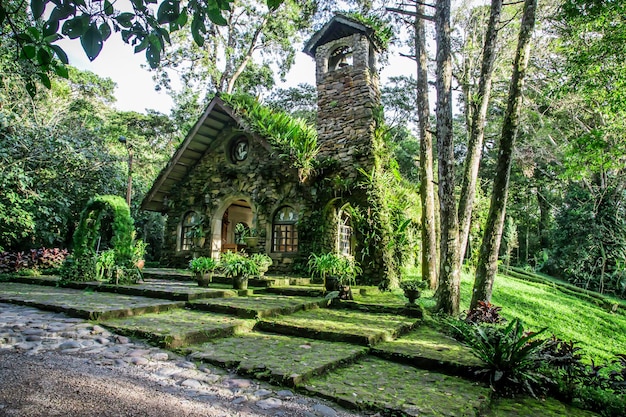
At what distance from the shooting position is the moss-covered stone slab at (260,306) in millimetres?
5617

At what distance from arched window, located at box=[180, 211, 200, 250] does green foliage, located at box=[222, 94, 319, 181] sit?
4121 mm

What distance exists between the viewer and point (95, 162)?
44.6ft

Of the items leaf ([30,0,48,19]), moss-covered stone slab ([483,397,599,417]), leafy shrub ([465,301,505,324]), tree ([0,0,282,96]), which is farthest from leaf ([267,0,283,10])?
leafy shrub ([465,301,505,324])

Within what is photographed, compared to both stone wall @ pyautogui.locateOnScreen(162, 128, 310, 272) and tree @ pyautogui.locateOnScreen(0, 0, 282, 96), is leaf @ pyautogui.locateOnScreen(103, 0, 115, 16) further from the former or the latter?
stone wall @ pyautogui.locateOnScreen(162, 128, 310, 272)

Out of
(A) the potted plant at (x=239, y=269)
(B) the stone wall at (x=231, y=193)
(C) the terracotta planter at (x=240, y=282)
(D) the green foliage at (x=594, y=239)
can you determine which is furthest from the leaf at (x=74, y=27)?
(D) the green foliage at (x=594, y=239)

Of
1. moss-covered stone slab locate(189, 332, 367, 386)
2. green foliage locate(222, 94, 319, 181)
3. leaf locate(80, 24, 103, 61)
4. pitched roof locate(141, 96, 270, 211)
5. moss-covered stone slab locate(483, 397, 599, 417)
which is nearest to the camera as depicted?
leaf locate(80, 24, 103, 61)

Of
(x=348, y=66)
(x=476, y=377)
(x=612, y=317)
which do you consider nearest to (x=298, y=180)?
(x=348, y=66)

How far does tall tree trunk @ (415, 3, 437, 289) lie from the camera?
9.75 meters

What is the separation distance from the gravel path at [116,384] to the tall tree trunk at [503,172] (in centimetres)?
436

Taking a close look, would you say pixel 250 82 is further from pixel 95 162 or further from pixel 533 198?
pixel 533 198

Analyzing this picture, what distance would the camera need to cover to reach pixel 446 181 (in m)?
6.82

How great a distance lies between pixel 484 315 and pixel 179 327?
4.53 meters

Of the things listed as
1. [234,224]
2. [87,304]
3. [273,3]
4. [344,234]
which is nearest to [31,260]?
[87,304]

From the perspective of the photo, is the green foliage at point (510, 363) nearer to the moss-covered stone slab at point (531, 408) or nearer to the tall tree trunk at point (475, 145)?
the moss-covered stone slab at point (531, 408)
